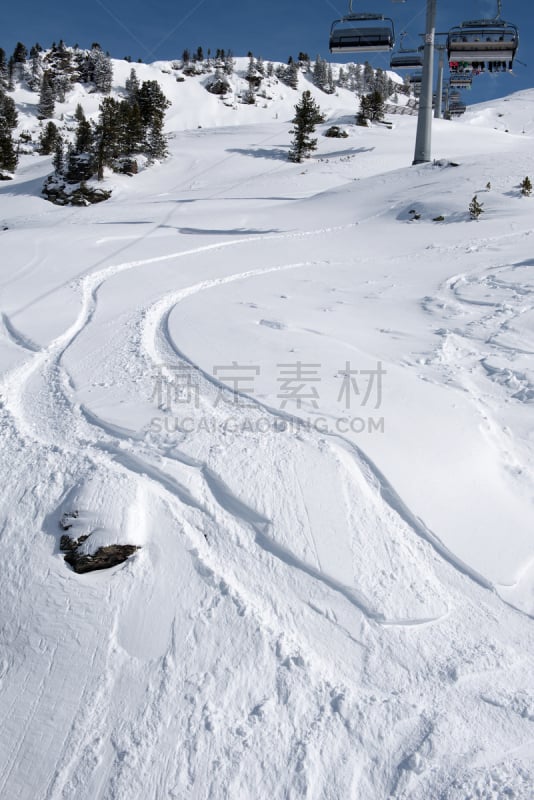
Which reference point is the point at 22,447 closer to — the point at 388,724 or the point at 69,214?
the point at 388,724

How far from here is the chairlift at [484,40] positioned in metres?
14.9

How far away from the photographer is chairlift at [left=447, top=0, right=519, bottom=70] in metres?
14.9

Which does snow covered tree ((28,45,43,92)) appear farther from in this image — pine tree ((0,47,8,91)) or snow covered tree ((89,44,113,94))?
snow covered tree ((89,44,113,94))

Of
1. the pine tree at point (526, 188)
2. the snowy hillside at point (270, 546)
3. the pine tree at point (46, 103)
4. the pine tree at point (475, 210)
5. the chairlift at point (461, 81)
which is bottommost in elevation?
the snowy hillside at point (270, 546)

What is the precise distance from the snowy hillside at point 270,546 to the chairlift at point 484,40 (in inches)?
471

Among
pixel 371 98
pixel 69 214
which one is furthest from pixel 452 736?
pixel 371 98

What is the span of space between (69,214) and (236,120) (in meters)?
67.3

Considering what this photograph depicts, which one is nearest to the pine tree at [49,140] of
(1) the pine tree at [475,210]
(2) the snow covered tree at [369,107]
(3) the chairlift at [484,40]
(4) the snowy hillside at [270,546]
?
(2) the snow covered tree at [369,107]

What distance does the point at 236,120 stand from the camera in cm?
7369

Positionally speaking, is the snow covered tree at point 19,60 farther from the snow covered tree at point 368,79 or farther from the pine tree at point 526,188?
the pine tree at point 526,188

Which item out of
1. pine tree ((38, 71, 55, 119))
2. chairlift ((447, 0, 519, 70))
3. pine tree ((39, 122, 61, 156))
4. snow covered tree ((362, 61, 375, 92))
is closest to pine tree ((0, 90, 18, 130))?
pine tree ((39, 122, 61, 156))

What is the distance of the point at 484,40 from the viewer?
1516 centimetres

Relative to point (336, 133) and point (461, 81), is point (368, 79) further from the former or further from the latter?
point (461, 81)

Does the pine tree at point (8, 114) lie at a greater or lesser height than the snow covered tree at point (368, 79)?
lesser
